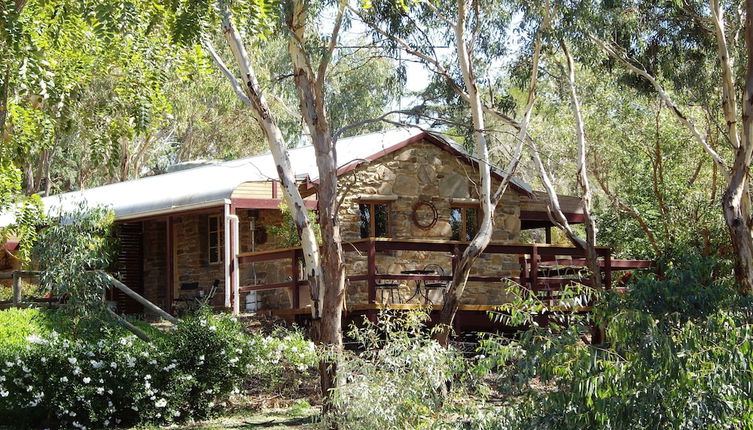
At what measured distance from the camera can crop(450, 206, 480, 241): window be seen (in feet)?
61.2

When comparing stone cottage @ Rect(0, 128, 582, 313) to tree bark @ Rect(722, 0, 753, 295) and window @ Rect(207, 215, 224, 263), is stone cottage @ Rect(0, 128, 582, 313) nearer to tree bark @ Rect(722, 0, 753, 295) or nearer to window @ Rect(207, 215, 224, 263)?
window @ Rect(207, 215, 224, 263)

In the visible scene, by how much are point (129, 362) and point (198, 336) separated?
94 centimetres

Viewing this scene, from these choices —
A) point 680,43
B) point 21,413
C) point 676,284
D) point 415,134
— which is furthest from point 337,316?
point 680,43

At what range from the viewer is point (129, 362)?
11.1 metres

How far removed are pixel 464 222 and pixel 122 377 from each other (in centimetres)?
908

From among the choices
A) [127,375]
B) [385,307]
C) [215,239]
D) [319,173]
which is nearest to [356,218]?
[385,307]

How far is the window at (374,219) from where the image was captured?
1775 cm

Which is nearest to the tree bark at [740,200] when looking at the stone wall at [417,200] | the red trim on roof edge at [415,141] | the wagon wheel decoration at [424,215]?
the red trim on roof edge at [415,141]

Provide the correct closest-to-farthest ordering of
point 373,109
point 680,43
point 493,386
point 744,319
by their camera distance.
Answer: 1. point 744,319
2. point 493,386
3. point 680,43
4. point 373,109

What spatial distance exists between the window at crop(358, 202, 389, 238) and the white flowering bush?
6.09 m

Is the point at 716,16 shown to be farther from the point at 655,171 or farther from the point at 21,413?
the point at 21,413

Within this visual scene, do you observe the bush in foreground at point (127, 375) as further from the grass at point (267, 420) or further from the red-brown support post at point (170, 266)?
the red-brown support post at point (170, 266)

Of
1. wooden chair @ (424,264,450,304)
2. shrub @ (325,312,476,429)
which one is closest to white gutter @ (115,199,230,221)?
wooden chair @ (424,264,450,304)

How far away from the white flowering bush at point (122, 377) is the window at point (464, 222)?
295 inches
